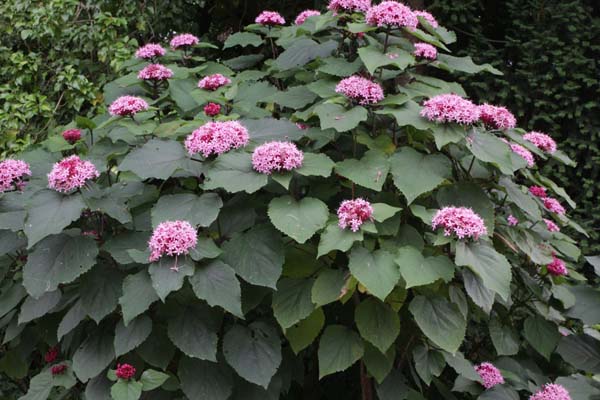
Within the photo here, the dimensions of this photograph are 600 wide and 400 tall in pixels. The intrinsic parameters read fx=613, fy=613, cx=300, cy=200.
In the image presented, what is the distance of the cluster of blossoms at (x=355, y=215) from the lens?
6.99 ft

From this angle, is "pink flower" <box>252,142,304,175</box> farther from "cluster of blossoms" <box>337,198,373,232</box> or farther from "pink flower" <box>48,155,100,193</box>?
"pink flower" <box>48,155,100,193</box>

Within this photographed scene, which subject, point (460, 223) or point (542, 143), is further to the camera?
point (542, 143)

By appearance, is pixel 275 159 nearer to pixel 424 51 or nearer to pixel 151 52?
pixel 424 51

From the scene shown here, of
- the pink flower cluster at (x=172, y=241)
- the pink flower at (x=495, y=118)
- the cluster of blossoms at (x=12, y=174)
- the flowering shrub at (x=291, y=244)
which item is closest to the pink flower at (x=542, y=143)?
the flowering shrub at (x=291, y=244)

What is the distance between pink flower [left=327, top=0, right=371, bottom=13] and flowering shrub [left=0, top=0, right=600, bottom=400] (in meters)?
0.01

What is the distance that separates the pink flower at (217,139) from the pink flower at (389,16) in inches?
31.1

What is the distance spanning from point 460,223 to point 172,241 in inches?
39.1

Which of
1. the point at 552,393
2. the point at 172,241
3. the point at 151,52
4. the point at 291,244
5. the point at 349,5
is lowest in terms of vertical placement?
the point at 552,393

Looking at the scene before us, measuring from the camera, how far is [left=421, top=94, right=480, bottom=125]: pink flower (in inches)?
91.1

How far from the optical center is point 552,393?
2.56 meters

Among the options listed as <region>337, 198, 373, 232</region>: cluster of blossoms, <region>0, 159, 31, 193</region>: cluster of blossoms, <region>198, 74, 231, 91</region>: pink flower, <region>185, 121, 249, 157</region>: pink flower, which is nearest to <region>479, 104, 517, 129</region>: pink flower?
<region>337, 198, 373, 232</region>: cluster of blossoms

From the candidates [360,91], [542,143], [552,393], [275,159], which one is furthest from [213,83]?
[552,393]

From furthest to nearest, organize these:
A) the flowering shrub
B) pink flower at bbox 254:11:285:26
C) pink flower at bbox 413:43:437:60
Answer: pink flower at bbox 254:11:285:26, pink flower at bbox 413:43:437:60, the flowering shrub

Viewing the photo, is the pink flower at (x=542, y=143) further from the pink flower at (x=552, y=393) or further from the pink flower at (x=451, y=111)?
the pink flower at (x=552, y=393)
